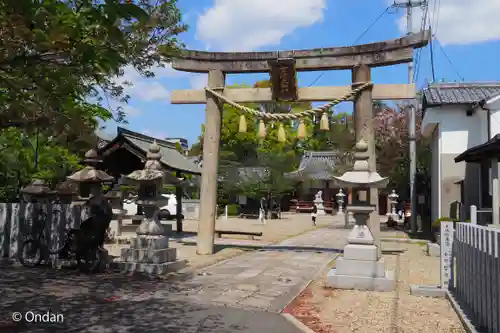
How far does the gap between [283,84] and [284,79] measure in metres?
0.15

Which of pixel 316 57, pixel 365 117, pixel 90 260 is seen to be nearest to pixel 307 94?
pixel 316 57

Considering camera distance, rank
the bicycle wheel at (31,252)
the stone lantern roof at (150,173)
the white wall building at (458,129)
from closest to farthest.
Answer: the bicycle wheel at (31,252), the stone lantern roof at (150,173), the white wall building at (458,129)

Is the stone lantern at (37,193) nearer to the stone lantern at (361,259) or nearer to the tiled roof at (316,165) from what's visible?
the stone lantern at (361,259)

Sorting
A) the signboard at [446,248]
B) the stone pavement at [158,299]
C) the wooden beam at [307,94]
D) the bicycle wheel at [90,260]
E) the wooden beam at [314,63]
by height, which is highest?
the wooden beam at [314,63]

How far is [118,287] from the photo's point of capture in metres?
9.10

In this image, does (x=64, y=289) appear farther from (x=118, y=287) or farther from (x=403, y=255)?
(x=403, y=255)

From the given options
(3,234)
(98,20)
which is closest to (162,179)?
(3,234)

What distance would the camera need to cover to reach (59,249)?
36.8 feet

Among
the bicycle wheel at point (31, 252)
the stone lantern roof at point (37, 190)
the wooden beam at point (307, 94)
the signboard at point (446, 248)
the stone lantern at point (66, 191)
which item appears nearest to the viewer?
the signboard at point (446, 248)

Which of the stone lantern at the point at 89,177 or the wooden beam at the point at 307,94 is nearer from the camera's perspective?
the wooden beam at the point at 307,94

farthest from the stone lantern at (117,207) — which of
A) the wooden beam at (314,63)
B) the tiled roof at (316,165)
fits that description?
the tiled roof at (316,165)

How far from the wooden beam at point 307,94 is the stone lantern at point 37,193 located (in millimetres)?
4912

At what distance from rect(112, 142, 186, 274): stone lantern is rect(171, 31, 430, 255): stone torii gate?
2.47 metres

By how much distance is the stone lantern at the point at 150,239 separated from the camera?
10.8m
